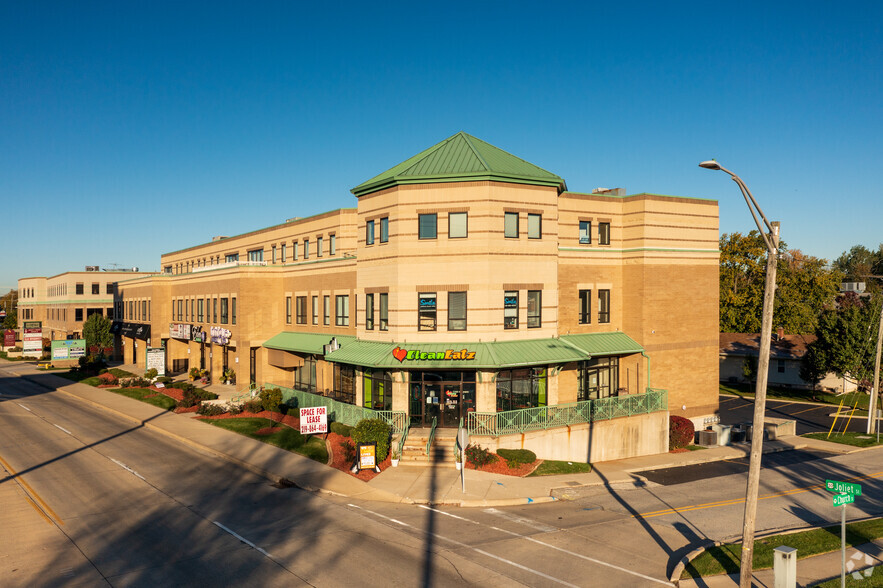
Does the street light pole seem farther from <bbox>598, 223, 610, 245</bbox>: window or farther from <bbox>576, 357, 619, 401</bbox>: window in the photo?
<bbox>598, 223, 610, 245</bbox>: window

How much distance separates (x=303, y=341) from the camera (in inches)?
1544

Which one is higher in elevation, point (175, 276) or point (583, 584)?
point (175, 276)

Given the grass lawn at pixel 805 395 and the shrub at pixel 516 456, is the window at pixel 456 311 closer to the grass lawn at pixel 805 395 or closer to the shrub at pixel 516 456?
the shrub at pixel 516 456

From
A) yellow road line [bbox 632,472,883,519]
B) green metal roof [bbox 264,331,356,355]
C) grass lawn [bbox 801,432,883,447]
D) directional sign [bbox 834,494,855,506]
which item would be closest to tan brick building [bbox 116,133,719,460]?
green metal roof [bbox 264,331,356,355]

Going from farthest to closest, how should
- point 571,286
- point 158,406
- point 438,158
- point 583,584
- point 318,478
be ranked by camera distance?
point 158,406 → point 571,286 → point 438,158 → point 318,478 → point 583,584

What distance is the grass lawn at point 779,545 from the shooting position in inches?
599

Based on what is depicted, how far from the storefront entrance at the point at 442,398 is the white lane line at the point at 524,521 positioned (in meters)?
7.85

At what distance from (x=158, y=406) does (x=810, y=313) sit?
213 ft

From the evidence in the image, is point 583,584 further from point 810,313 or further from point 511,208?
point 810,313

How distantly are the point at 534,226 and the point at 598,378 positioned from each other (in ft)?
33.2

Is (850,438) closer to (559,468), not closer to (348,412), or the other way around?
(559,468)

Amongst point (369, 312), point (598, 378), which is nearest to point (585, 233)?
point (598, 378)

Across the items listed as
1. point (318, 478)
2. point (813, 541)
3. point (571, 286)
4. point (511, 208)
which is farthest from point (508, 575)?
point (571, 286)

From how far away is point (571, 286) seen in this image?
33500 millimetres
